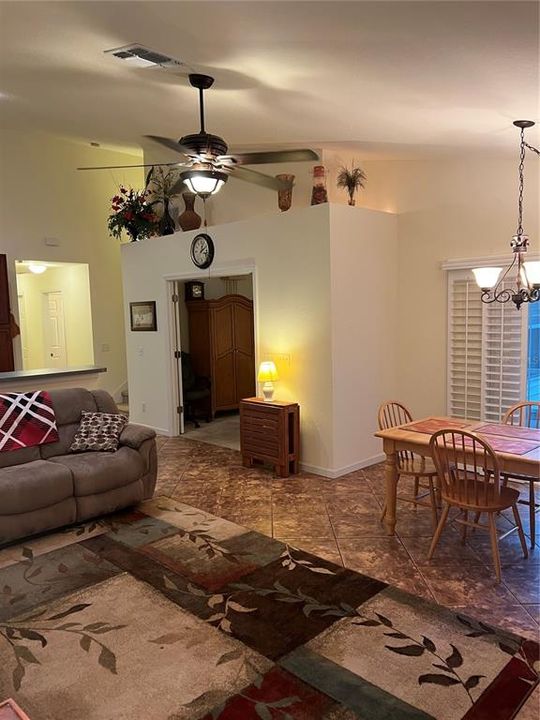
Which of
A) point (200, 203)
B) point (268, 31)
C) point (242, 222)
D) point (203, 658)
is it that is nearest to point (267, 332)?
point (242, 222)

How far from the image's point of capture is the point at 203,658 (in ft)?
8.02

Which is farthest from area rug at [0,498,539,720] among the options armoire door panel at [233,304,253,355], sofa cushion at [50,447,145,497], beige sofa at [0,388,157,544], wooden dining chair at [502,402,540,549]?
armoire door panel at [233,304,253,355]

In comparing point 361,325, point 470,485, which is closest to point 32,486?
point 470,485

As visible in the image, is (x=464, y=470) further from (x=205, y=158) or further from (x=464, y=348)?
(x=205, y=158)

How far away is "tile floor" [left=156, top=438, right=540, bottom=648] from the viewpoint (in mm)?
2971

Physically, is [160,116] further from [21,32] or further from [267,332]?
[267,332]

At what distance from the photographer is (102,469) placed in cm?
406

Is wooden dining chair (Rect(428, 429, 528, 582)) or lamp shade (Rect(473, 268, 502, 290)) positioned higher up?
lamp shade (Rect(473, 268, 502, 290))

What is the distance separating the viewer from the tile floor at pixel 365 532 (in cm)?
297

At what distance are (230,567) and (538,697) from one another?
177 cm

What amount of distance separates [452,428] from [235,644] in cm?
202

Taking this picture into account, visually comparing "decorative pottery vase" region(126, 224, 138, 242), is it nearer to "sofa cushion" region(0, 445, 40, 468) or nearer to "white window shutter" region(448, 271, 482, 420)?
"sofa cushion" region(0, 445, 40, 468)

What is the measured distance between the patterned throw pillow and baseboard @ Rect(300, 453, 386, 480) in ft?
6.15

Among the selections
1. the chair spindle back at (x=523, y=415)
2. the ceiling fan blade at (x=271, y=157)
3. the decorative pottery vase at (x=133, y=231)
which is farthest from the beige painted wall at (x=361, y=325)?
the decorative pottery vase at (x=133, y=231)
